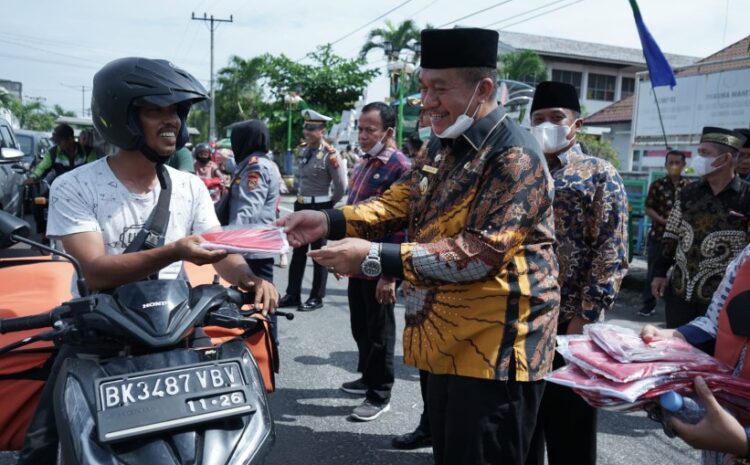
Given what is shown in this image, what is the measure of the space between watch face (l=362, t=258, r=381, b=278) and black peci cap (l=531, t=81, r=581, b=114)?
1.66 m

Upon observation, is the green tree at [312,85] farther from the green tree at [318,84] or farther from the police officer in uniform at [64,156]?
the police officer in uniform at [64,156]

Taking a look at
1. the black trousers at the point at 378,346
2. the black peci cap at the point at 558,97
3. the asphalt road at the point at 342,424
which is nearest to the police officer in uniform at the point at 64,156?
the asphalt road at the point at 342,424

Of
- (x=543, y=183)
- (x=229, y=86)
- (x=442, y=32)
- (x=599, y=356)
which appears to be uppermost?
(x=229, y=86)

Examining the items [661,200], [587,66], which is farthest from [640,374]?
[587,66]

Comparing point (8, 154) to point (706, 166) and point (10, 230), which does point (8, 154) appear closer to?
point (10, 230)

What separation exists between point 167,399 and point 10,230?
0.76 meters

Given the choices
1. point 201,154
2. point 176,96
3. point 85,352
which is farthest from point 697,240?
point 201,154

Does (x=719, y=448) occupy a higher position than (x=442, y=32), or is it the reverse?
(x=442, y=32)

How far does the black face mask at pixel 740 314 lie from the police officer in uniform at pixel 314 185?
532 cm

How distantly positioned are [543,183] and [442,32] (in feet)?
1.89

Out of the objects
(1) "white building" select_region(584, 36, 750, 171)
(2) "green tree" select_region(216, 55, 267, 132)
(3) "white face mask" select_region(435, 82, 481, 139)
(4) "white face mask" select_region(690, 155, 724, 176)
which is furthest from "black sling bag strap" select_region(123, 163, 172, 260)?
(2) "green tree" select_region(216, 55, 267, 132)

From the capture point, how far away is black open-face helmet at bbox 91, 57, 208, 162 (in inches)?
89.7

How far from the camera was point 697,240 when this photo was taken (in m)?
3.77

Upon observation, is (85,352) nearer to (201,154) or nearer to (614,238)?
(614,238)
